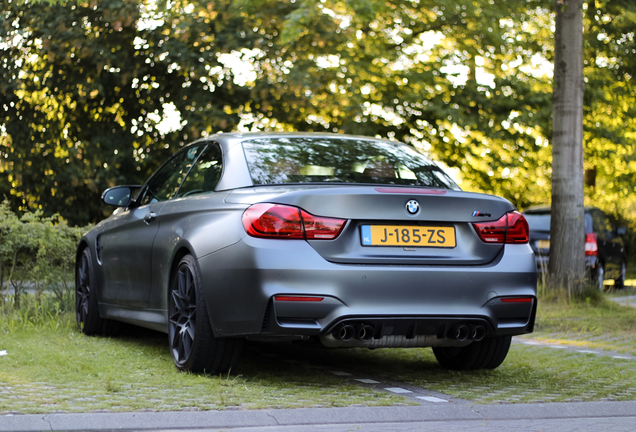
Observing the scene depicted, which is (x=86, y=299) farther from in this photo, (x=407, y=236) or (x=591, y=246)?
(x=591, y=246)

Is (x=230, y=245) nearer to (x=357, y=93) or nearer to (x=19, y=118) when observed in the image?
(x=357, y=93)

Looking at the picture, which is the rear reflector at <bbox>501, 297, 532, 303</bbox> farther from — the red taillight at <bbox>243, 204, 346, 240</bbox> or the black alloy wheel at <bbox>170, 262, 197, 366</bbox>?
the black alloy wheel at <bbox>170, 262, 197, 366</bbox>

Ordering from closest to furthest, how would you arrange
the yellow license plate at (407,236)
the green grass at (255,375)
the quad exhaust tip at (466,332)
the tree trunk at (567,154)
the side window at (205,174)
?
the green grass at (255,375)
the yellow license plate at (407,236)
the quad exhaust tip at (466,332)
the side window at (205,174)
the tree trunk at (567,154)

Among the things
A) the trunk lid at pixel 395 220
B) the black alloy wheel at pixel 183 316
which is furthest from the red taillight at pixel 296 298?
the black alloy wheel at pixel 183 316

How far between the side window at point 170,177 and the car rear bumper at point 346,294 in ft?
4.30

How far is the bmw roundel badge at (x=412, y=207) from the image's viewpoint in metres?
4.84

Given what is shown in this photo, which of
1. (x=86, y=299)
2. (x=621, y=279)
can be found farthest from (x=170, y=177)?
(x=621, y=279)

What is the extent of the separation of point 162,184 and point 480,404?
9.99 ft

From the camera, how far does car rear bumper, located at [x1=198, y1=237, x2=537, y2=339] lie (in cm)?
461

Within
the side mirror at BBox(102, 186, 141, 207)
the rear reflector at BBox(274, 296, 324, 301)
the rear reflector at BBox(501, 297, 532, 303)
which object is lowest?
the rear reflector at BBox(501, 297, 532, 303)

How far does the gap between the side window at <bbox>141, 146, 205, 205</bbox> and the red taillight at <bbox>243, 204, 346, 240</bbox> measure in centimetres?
159

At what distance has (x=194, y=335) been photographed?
513 cm

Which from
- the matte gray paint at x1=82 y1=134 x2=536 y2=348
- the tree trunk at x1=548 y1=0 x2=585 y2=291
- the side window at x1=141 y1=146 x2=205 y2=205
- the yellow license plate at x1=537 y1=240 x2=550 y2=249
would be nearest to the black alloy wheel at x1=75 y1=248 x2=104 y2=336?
the side window at x1=141 y1=146 x2=205 y2=205

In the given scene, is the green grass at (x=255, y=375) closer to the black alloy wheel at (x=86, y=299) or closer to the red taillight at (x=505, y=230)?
the black alloy wheel at (x=86, y=299)
